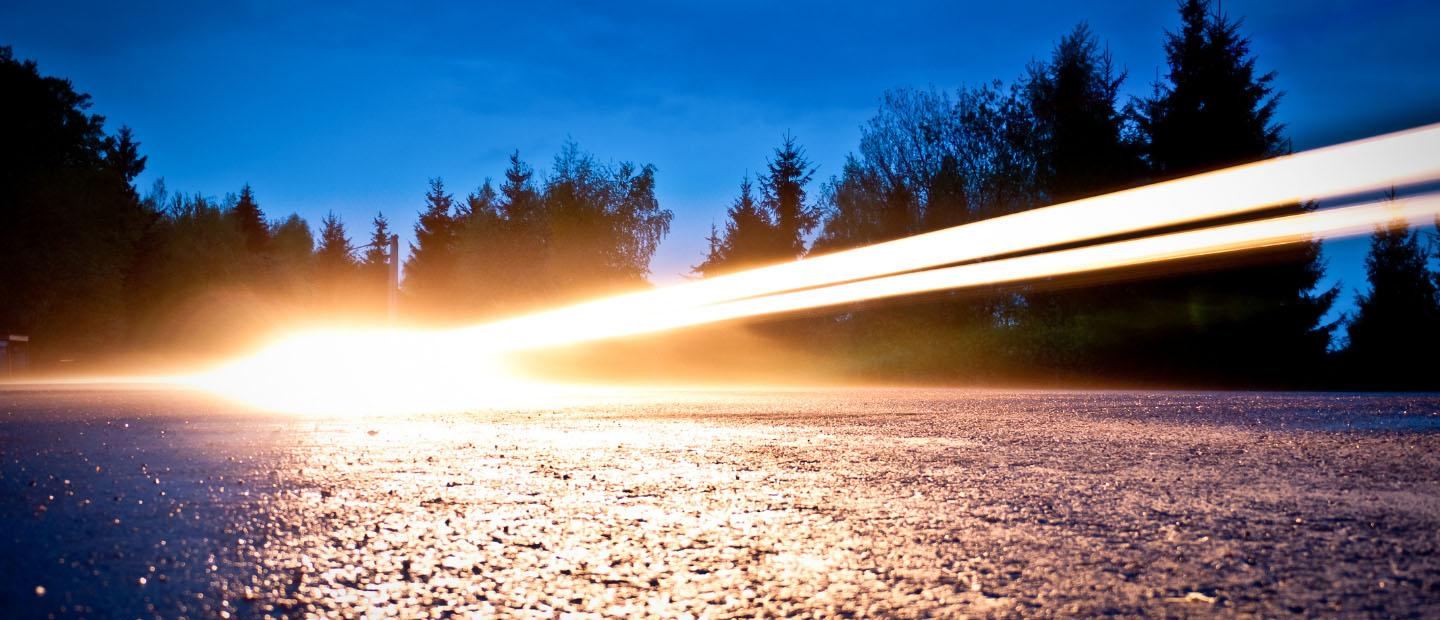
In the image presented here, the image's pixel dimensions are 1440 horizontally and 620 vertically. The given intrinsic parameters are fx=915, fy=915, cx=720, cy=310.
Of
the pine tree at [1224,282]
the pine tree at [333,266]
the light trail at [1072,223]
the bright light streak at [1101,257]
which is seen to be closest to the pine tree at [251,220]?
the pine tree at [333,266]

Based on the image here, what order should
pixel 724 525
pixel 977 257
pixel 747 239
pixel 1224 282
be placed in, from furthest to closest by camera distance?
pixel 747 239
pixel 977 257
pixel 1224 282
pixel 724 525

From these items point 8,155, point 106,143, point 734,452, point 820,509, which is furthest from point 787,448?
point 106,143

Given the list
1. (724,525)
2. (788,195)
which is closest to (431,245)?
(788,195)

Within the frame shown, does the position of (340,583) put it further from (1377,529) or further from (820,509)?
(1377,529)

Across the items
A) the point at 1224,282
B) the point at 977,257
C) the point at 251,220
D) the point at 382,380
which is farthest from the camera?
the point at 251,220

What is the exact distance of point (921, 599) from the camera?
243cm

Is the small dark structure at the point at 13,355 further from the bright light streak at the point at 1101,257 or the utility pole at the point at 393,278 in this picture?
the bright light streak at the point at 1101,257

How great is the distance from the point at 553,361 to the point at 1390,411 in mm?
28627

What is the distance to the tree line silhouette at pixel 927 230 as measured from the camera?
2558 centimetres

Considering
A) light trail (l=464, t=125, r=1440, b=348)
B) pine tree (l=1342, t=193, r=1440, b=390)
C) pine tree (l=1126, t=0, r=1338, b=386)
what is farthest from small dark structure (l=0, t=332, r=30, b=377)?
pine tree (l=1342, t=193, r=1440, b=390)

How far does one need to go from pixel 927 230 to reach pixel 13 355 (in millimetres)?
31491

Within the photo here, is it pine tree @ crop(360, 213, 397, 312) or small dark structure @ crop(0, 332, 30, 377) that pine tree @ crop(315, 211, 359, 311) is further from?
small dark structure @ crop(0, 332, 30, 377)

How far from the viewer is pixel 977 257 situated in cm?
3027

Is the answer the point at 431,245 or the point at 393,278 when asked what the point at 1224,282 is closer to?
the point at 393,278
